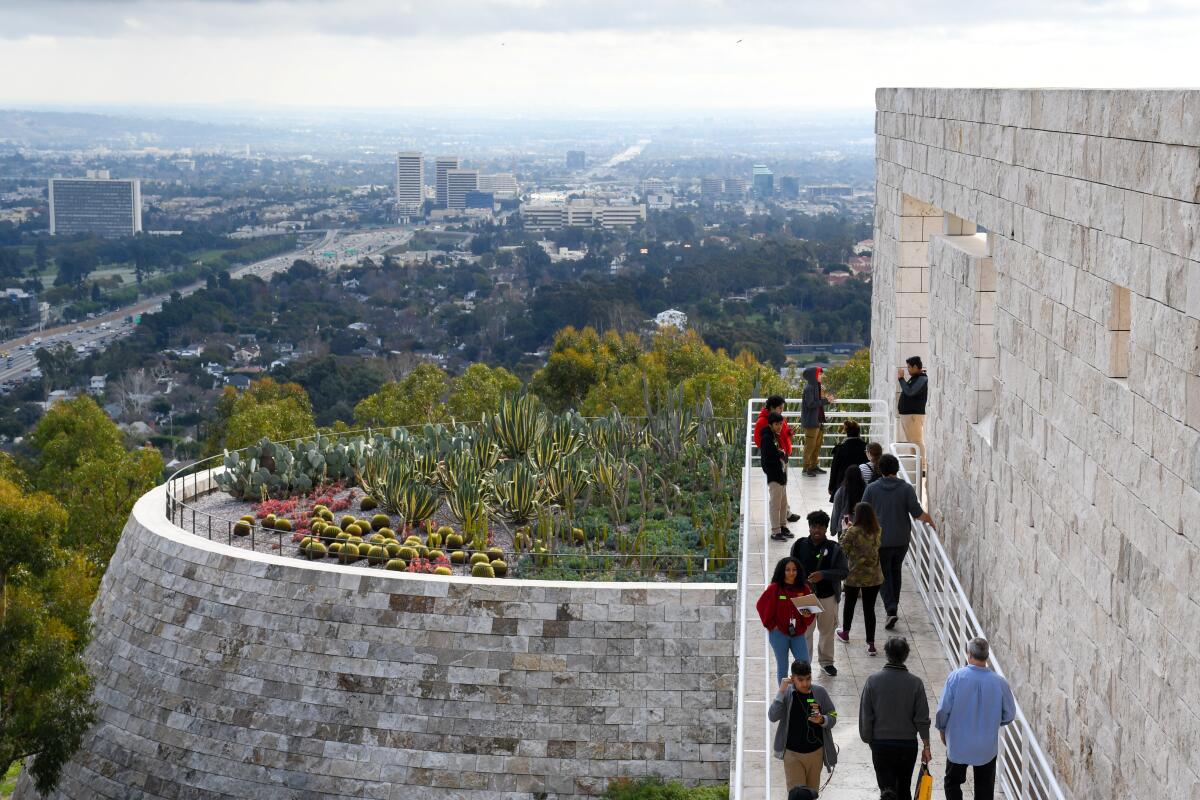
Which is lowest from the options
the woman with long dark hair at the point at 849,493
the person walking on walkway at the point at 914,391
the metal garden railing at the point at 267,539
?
the metal garden railing at the point at 267,539

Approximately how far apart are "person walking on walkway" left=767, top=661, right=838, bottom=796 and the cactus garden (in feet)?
18.6

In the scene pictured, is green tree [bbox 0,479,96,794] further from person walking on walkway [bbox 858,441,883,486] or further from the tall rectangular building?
the tall rectangular building

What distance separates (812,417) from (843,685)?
13.9 feet

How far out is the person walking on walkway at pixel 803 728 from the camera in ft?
22.0

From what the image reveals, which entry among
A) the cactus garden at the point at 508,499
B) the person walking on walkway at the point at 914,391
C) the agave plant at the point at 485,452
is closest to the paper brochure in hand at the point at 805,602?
the person walking on walkway at the point at 914,391

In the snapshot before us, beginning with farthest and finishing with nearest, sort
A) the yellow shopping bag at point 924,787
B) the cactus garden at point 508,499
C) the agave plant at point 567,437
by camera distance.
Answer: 1. the agave plant at point 567,437
2. the cactus garden at point 508,499
3. the yellow shopping bag at point 924,787

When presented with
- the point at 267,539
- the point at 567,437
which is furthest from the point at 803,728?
the point at 567,437

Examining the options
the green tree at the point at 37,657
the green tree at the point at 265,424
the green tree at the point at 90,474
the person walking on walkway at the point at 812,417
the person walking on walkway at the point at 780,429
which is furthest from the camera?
the green tree at the point at 265,424

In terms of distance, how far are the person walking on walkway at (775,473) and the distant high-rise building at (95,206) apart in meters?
158

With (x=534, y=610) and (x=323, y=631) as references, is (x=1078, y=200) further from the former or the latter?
(x=323, y=631)

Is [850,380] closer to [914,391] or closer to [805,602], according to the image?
[914,391]

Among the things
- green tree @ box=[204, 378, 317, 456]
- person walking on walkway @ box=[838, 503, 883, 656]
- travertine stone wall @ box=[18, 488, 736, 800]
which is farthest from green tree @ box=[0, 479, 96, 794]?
green tree @ box=[204, 378, 317, 456]

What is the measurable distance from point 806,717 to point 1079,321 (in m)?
2.45

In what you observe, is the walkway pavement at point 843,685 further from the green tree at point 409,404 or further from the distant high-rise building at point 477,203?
the distant high-rise building at point 477,203
